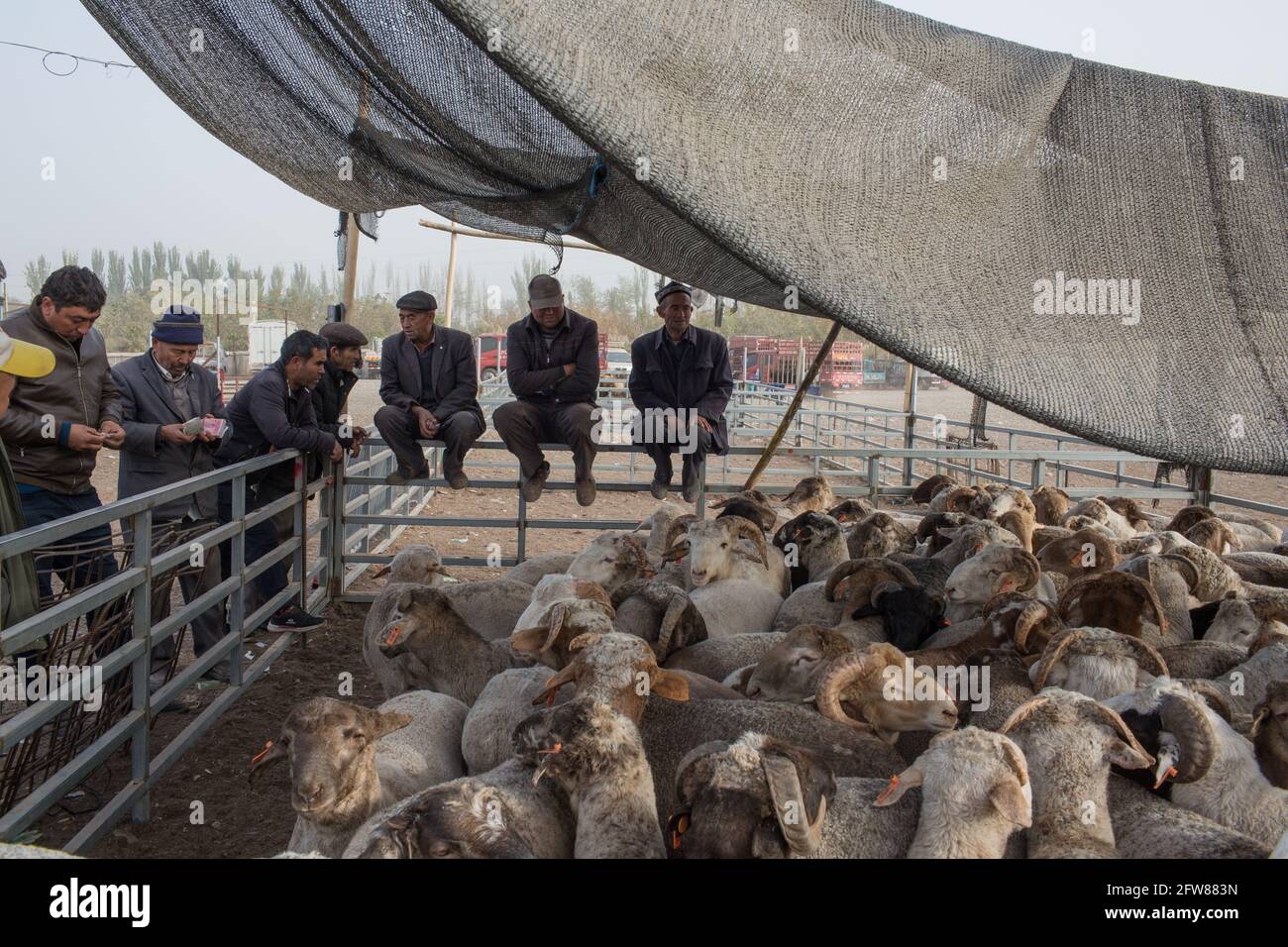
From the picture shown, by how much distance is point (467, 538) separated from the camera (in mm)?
12906

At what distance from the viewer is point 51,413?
5305mm

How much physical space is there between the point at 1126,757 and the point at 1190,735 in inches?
11.4

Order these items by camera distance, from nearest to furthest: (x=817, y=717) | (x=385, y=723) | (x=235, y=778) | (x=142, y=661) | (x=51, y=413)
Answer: (x=385, y=723), (x=817, y=717), (x=142, y=661), (x=235, y=778), (x=51, y=413)

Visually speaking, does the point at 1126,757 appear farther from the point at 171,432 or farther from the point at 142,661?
the point at 171,432

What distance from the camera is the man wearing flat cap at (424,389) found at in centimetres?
794

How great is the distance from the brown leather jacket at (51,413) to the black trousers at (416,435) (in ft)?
8.19

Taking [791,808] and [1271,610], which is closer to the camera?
[791,808]

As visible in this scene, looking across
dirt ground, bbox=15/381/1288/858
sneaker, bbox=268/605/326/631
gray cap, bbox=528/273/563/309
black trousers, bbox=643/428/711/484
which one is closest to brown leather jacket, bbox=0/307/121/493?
dirt ground, bbox=15/381/1288/858

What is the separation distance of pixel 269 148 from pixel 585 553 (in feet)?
9.62

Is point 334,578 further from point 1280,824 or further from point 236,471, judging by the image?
point 1280,824


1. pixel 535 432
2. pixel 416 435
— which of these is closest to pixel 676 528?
pixel 535 432

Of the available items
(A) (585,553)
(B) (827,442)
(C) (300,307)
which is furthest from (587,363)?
(C) (300,307)

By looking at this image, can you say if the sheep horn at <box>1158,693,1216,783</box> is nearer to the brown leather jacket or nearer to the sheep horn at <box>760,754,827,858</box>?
the sheep horn at <box>760,754,827,858</box>

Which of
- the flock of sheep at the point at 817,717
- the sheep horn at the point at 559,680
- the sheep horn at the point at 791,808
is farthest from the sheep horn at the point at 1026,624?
the sheep horn at the point at 559,680
